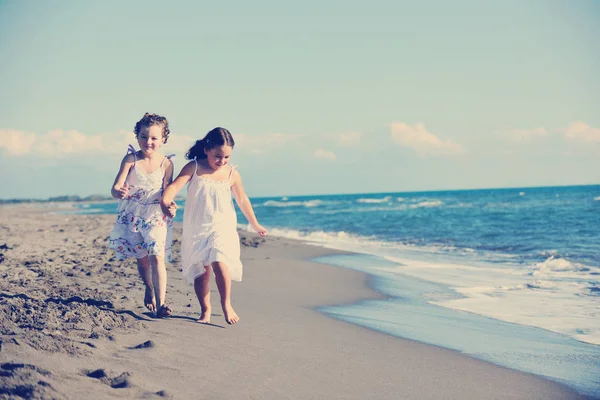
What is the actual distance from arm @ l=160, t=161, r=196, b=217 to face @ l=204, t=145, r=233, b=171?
5.7 inches

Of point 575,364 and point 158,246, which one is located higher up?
point 158,246

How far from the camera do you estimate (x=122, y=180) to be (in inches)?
169

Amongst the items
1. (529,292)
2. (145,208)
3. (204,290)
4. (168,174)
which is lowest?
(529,292)

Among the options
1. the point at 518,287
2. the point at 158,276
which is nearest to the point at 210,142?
the point at 158,276

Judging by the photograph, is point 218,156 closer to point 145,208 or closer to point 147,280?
point 145,208

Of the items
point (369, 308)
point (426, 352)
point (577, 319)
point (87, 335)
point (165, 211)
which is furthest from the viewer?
point (369, 308)

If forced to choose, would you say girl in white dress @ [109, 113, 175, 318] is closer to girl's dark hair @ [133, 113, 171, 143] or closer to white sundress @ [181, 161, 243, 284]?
girl's dark hair @ [133, 113, 171, 143]

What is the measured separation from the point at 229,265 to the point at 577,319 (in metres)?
3.46

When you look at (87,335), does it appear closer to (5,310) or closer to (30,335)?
(30,335)

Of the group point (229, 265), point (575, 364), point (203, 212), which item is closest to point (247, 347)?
point (229, 265)

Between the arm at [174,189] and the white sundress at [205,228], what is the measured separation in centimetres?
5

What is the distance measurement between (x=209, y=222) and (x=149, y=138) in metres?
0.86

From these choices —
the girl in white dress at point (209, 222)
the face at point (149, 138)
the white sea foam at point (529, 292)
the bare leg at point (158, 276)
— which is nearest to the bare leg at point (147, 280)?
the bare leg at point (158, 276)

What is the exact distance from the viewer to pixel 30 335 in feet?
10.4
